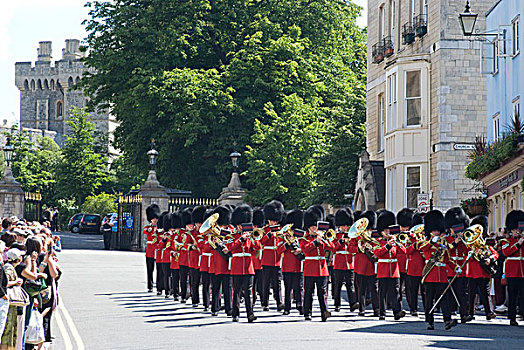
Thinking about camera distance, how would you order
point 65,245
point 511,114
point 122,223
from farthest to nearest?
point 65,245 < point 122,223 < point 511,114

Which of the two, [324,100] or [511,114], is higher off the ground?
[324,100]

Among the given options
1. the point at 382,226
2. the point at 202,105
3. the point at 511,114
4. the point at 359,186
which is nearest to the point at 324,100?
the point at 202,105

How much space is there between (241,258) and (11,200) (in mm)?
26521

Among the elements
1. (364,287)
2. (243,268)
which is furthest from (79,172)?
(243,268)

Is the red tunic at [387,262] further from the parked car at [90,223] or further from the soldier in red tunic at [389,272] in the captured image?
the parked car at [90,223]

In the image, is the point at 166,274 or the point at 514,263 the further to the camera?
the point at 166,274

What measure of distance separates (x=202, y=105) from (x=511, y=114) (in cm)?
1602

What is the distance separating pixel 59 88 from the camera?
472 feet

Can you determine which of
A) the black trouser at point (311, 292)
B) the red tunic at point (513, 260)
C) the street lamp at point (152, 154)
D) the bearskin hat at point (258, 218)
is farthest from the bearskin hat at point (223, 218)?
the street lamp at point (152, 154)

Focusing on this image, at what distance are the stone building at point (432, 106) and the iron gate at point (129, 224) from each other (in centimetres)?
928

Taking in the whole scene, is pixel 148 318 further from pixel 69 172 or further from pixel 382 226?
pixel 69 172

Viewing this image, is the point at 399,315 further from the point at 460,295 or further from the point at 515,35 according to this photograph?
the point at 515,35

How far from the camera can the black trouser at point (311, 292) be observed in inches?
638

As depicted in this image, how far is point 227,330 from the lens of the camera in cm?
1442
